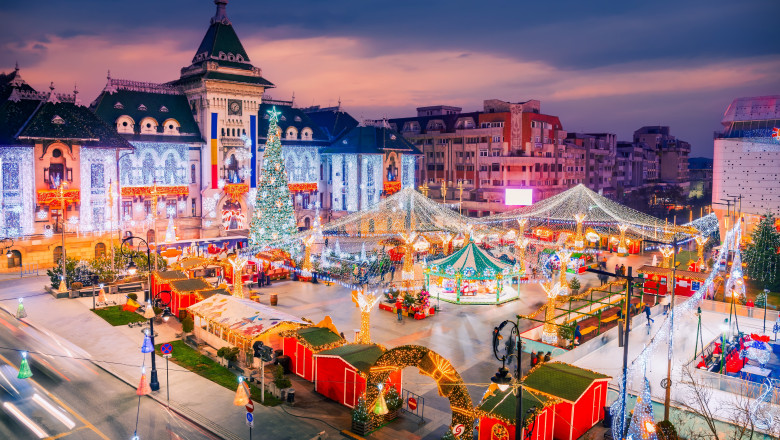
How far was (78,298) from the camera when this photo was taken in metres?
36.1

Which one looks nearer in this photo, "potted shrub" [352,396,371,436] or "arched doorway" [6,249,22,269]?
"potted shrub" [352,396,371,436]

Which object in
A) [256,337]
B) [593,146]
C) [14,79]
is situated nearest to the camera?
[256,337]

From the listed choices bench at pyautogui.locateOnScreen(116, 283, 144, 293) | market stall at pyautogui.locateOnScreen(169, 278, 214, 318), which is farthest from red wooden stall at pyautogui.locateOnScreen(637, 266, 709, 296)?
bench at pyautogui.locateOnScreen(116, 283, 144, 293)

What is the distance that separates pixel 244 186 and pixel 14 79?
21.2 m


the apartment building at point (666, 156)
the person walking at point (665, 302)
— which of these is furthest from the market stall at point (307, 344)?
the apartment building at point (666, 156)

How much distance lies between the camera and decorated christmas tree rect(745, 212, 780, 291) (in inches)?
1586

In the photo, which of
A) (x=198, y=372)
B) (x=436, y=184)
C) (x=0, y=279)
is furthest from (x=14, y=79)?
(x=436, y=184)

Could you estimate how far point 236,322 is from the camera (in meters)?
25.4

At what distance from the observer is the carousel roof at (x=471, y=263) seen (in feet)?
117

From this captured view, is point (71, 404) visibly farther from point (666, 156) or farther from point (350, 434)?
point (666, 156)

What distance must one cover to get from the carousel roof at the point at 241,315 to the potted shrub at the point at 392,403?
6131 mm

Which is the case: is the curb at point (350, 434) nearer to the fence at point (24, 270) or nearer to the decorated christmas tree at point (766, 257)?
the fence at point (24, 270)

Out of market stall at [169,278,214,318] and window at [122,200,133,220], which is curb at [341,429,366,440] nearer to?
market stall at [169,278,214,318]

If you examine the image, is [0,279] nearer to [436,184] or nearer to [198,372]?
[198,372]
